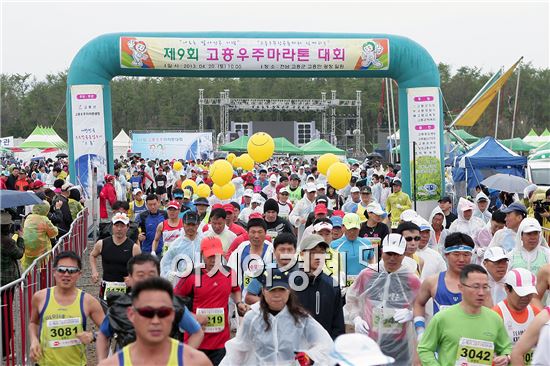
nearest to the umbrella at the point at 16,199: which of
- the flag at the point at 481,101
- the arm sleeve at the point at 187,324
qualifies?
the arm sleeve at the point at 187,324

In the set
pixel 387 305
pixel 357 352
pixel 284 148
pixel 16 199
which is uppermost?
pixel 284 148

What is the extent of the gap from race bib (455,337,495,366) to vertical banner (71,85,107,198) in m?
13.5

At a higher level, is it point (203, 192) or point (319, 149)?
point (319, 149)

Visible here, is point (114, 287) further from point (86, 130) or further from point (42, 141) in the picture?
point (42, 141)

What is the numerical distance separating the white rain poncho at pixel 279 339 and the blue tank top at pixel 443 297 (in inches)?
45.2

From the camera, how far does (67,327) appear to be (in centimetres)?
562

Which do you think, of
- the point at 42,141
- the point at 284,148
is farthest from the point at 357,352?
the point at 42,141

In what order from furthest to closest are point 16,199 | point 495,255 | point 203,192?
point 203,192, point 16,199, point 495,255

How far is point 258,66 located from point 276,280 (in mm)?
13010

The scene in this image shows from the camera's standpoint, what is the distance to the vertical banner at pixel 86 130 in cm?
1747

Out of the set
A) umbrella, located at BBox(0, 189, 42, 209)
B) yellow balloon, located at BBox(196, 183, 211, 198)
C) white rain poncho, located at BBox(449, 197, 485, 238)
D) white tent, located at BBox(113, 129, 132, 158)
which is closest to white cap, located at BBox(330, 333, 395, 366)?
white rain poncho, located at BBox(449, 197, 485, 238)

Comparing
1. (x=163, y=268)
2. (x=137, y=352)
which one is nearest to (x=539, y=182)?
(x=163, y=268)

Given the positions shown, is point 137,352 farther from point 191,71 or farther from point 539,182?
point 539,182

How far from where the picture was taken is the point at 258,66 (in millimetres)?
17703
